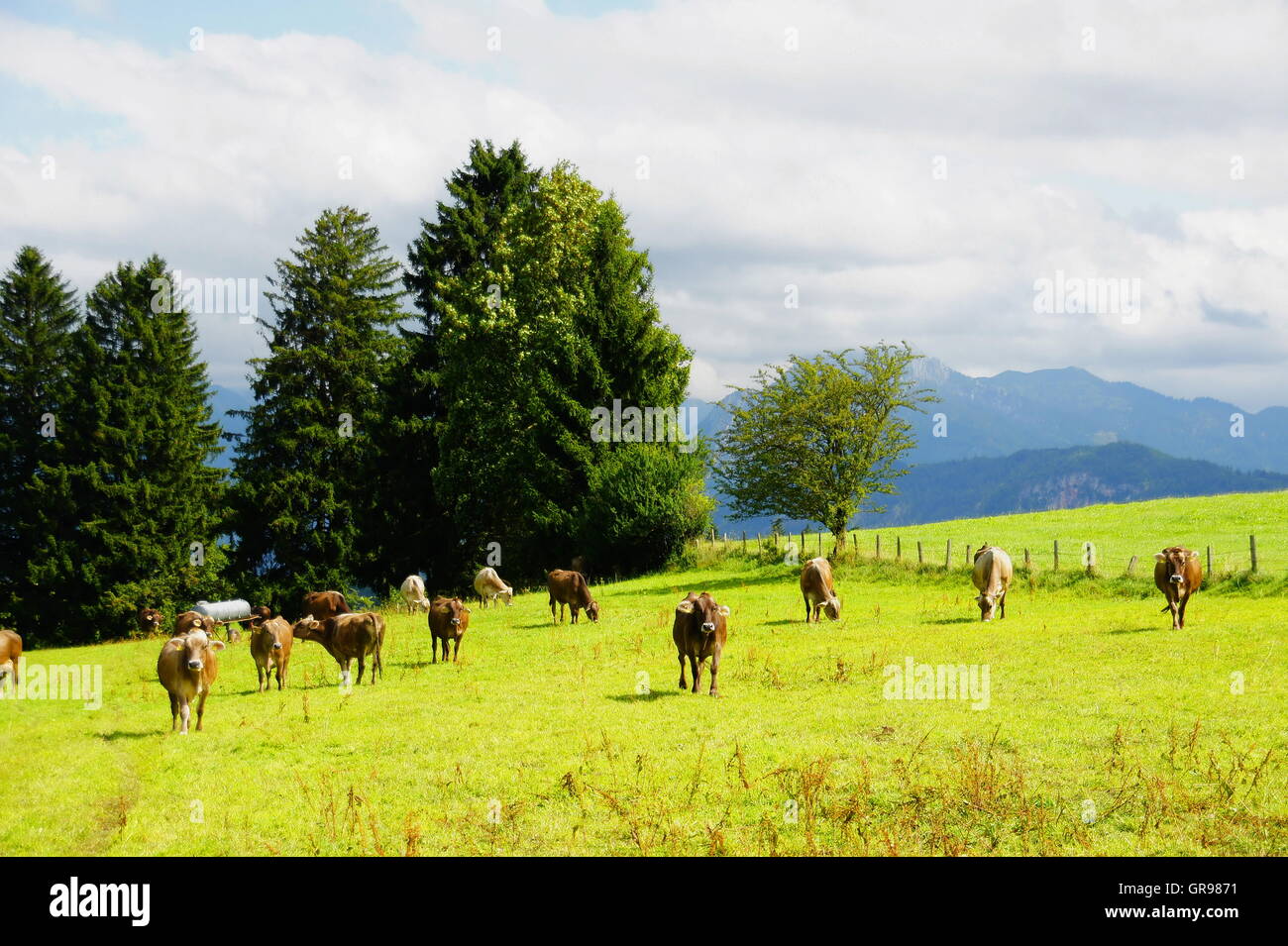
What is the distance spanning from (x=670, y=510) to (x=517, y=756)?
33.5 meters

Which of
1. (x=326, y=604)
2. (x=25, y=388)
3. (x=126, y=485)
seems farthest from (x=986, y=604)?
(x=25, y=388)

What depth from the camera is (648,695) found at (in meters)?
19.5

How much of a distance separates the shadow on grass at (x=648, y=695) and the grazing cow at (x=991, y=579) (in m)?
14.1

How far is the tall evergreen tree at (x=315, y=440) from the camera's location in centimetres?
5275

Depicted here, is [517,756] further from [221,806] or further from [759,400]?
[759,400]

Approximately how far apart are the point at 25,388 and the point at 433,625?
4358cm

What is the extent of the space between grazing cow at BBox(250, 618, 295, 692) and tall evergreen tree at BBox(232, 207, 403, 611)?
99.5 ft

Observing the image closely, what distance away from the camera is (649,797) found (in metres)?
12.6

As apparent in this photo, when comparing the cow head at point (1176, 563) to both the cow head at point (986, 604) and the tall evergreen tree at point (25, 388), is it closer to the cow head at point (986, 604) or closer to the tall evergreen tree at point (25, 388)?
the cow head at point (986, 604)

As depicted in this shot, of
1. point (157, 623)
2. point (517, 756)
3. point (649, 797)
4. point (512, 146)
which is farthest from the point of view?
point (512, 146)

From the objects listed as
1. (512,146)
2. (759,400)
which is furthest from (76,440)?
(759,400)

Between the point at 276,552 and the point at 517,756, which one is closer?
the point at 517,756

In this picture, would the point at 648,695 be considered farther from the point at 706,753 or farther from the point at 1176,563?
the point at 1176,563
